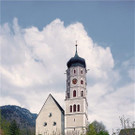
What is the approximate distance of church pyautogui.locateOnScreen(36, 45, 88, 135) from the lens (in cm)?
5028

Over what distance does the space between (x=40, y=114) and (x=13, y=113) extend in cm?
14281

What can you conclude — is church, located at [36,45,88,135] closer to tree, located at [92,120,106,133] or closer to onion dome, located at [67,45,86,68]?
onion dome, located at [67,45,86,68]

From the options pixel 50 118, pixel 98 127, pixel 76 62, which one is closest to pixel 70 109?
pixel 50 118

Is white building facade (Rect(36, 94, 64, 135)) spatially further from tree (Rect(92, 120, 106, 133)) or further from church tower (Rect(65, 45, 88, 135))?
tree (Rect(92, 120, 106, 133))

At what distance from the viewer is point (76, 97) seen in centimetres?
5225

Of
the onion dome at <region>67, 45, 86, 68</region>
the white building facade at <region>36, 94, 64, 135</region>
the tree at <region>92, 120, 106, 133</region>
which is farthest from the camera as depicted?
the tree at <region>92, 120, 106, 133</region>

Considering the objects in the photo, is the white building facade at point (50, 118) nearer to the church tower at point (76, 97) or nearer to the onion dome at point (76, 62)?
the church tower at point (76, 97)

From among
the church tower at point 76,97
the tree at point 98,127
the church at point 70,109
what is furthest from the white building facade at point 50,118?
the tree at point 98,127

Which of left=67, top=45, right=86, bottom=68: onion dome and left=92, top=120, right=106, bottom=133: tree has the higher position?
left=67, top=45, right=86, bottom=68: onion dome

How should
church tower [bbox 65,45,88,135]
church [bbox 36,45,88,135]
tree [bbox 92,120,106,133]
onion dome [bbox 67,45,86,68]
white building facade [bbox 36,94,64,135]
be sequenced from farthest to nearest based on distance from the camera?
tree [bbox 92,120,106,133] < onion dome [bbox 67,45,86,68] < white building facade [bbox 36,94,64,135] < church [bbox 36,45,88,135] < church tower [bbox 65,45,88,135]

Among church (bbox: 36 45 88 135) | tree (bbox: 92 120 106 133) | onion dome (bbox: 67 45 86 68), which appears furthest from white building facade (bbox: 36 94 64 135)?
tree (bbox: 92 120 106 133)

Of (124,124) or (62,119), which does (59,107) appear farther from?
(124,124)

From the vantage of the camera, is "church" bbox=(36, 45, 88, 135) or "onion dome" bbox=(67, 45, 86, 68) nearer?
"church" bbox=(36, 45, 88, 135)

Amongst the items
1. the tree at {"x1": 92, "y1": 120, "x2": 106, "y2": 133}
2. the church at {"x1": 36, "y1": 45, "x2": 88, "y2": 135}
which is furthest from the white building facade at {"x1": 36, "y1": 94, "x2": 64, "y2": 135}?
the tree at {"x1": 92, "y1": 120, "x2": 106, "y2": 133}
